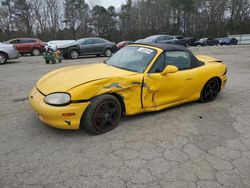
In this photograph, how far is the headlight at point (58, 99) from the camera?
316cm

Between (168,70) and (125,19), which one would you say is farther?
(125,19)

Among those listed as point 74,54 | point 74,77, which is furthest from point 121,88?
point 74,54

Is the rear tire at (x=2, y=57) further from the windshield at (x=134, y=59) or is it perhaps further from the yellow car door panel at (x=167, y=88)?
the yellow car door panel at (x=167, y=88)

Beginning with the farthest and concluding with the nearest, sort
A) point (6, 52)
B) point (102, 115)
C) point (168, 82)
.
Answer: point (6, 52), point (168, 82), point (102, 115)

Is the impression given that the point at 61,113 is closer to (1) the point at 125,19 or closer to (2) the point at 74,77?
(2) the point at 74,77

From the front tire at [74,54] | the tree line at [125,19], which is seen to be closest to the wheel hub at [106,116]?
the front tire at [74,54]

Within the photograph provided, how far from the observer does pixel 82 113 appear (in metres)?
3.28

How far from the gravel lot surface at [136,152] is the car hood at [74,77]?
698mm

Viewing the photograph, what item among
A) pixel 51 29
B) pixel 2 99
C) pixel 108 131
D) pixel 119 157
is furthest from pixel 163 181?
pixel 51 29

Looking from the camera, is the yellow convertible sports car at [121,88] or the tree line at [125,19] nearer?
the yellow convertible sports car at [121,88]

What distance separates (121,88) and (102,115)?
515mm

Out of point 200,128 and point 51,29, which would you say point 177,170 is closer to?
point 200,128

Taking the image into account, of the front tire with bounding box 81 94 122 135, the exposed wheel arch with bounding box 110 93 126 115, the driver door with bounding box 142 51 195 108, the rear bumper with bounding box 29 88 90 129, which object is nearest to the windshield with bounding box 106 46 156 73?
the driver door with bounding box 142 51 195 108

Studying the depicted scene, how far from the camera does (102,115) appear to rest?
347 centimetres
